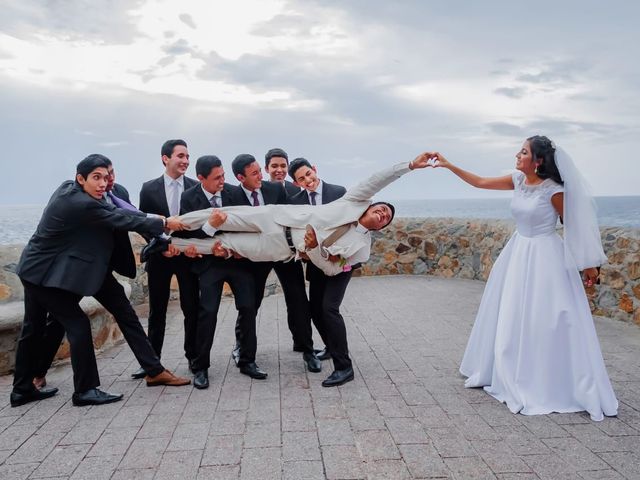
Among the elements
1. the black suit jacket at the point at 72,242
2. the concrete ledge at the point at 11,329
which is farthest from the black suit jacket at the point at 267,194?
the concrete ledge at the point at 11,329

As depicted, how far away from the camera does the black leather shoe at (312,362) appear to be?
17.4 feet

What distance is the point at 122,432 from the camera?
3.94 meters

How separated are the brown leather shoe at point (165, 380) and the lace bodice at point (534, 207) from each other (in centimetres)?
298

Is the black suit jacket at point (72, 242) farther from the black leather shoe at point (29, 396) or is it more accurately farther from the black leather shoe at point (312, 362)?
the black leather shoe at point (312, 362)

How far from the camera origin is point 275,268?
5414mm

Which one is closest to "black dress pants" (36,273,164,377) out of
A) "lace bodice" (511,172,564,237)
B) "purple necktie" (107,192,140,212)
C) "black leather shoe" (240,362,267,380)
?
"purple necktie" (107,192,140,212)

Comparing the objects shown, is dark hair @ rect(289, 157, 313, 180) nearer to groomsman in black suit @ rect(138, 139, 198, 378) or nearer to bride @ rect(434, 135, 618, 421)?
groomsman in black suit @ rect(138, 139, 198, 378)

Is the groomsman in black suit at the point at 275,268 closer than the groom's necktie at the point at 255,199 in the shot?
Yes

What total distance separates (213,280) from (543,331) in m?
2.61

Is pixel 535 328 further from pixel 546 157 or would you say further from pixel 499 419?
pixel 546 157

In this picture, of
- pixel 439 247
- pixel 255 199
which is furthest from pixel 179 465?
pixel 439 247

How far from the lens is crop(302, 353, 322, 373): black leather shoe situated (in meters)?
5.29

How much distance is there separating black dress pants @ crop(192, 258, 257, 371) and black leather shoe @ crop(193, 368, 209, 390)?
4cm

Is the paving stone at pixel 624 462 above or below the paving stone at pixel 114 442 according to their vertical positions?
above
